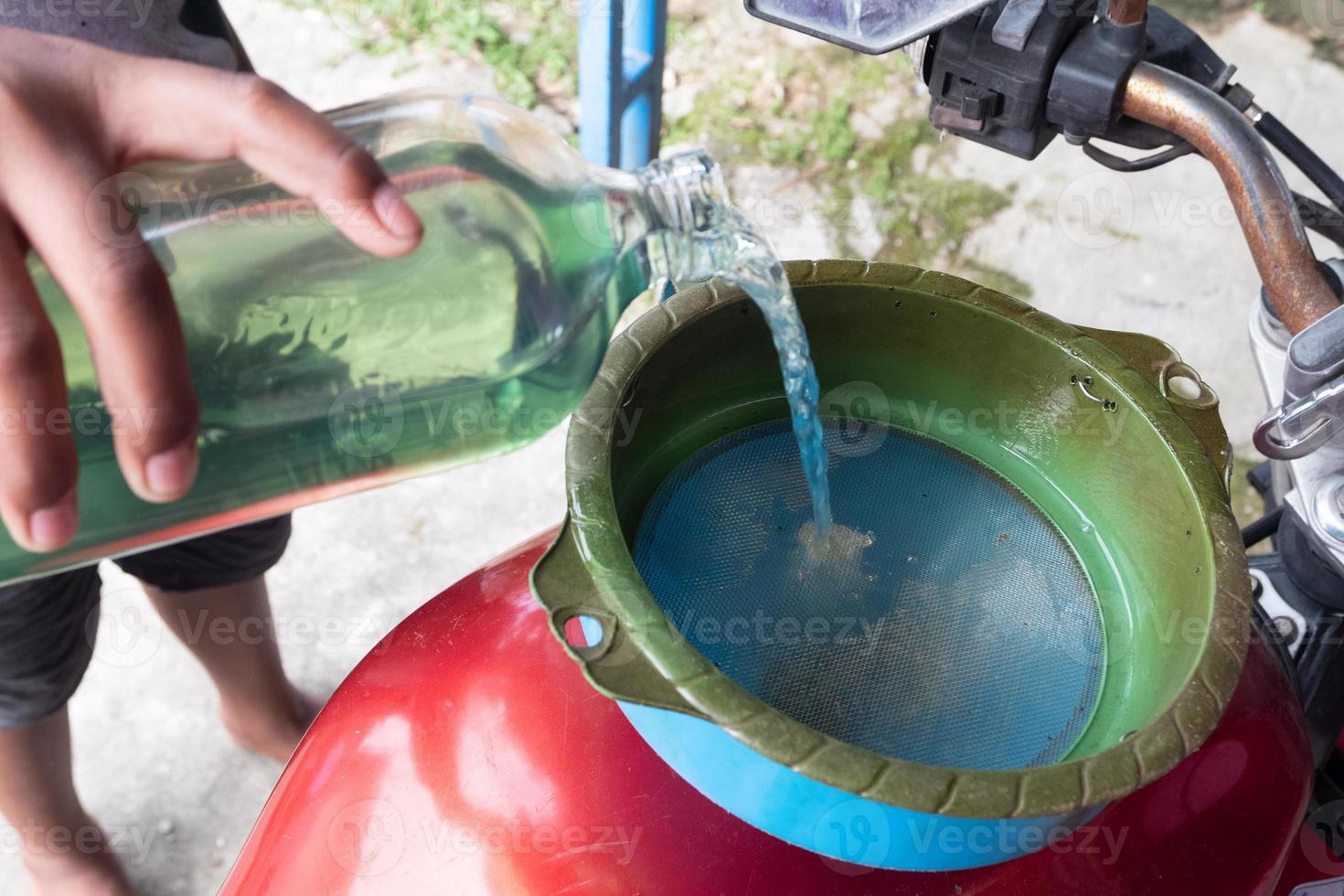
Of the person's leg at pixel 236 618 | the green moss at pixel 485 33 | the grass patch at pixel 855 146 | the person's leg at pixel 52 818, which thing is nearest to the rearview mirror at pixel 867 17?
the person's leg at pixel 236 618

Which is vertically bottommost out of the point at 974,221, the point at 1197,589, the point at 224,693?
the point at 224,693

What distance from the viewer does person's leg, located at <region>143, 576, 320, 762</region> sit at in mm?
1376

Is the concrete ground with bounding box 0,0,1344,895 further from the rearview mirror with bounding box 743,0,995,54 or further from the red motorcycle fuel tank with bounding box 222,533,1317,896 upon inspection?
the rearview mirror with bounding box 743,0,995,54

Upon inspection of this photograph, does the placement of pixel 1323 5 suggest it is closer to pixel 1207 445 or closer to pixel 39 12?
pixel 1207 445

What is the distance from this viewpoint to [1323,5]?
2.66m

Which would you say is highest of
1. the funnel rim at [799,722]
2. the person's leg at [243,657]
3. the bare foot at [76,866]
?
the funnel rim at [799,722]

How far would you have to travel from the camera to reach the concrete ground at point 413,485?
160 cm

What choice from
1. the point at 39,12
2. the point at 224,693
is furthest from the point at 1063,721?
the point at 224,693

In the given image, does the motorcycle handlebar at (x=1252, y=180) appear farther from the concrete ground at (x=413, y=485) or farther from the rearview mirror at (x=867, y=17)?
the concrete ground at (x=413, y=485)

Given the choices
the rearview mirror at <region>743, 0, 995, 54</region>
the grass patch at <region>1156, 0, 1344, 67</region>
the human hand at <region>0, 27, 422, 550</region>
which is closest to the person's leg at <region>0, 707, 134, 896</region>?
the human hand at <region>0, 27, 422, 550</region>

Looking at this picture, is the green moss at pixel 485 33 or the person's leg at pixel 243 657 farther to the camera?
the green moss at pixel 485 33

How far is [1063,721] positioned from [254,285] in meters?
0.64

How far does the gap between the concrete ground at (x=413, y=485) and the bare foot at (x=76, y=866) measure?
0.25ft

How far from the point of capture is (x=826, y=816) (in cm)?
64
